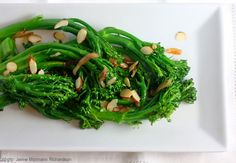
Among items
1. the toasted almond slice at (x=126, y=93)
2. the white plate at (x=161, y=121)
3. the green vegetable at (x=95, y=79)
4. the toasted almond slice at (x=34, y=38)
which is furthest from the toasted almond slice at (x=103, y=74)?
the toasted almond slice at (x=34, y=38)

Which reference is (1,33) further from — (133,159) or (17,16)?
(133,159)

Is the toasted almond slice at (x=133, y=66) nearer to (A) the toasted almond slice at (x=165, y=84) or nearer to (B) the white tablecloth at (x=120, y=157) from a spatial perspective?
(A) the toasted almond slice at (x=165, y=84)

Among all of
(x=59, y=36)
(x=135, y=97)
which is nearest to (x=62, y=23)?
(x=59, y=36)

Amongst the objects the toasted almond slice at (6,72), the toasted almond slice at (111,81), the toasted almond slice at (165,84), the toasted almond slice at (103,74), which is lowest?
the toasted almond slice at (165,84)

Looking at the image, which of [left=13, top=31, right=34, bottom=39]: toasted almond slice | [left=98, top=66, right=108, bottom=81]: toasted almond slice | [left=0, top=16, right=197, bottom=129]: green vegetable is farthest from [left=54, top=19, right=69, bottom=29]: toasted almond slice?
[left=98, top=66, right=108, bottom=81]: toasted almond slice

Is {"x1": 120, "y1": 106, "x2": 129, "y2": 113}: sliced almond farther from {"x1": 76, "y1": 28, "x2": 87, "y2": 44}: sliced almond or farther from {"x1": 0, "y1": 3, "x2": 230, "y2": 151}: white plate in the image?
{"x1": 76, "y1": 28, "x2": 87, "y2": 44}: sliced almond

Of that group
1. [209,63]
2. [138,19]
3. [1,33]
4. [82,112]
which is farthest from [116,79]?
[1,33]

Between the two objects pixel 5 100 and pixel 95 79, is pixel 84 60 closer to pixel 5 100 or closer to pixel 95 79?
pixel 95 79
